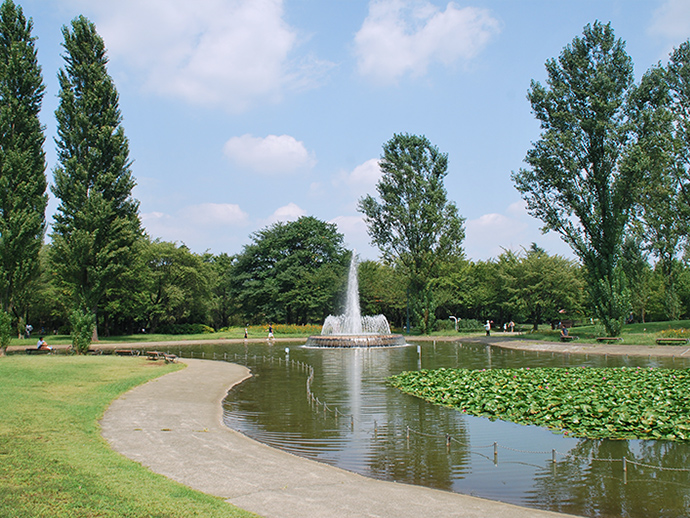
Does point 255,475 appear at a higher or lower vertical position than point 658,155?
lower

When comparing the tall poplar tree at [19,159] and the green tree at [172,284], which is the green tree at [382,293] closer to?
the green tree at [172,284]

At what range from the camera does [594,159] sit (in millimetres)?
34906

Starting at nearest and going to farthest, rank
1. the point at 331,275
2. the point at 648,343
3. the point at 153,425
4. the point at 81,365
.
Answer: the point at 153,425
the point at 81,365
the point at 648,343
the point at 331,275

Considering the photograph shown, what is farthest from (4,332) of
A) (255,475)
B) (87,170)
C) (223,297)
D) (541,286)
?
(223,297)

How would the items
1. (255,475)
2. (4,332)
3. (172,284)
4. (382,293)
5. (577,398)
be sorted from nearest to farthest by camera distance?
1. (255,475)
2. (577,398)
3. (4,332)
4. (172,284)
5. (382,293)

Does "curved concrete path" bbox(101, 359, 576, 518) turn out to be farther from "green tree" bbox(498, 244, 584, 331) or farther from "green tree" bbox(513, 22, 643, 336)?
"green tree" bbox(498, 244, 584, 331)

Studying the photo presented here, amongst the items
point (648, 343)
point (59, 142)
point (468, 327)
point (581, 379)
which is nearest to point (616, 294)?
point (648, 343)

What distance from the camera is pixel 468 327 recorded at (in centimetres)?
5503

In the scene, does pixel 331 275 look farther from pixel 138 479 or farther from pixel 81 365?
pixel 138 479

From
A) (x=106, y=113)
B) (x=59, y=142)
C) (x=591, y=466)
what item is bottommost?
(x=591, y=466)

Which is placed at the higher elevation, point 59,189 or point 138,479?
Answer: point 59,189

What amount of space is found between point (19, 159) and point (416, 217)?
33056 millimetres

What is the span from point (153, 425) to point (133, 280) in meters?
42.2

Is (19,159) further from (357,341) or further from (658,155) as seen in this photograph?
(658,155)
